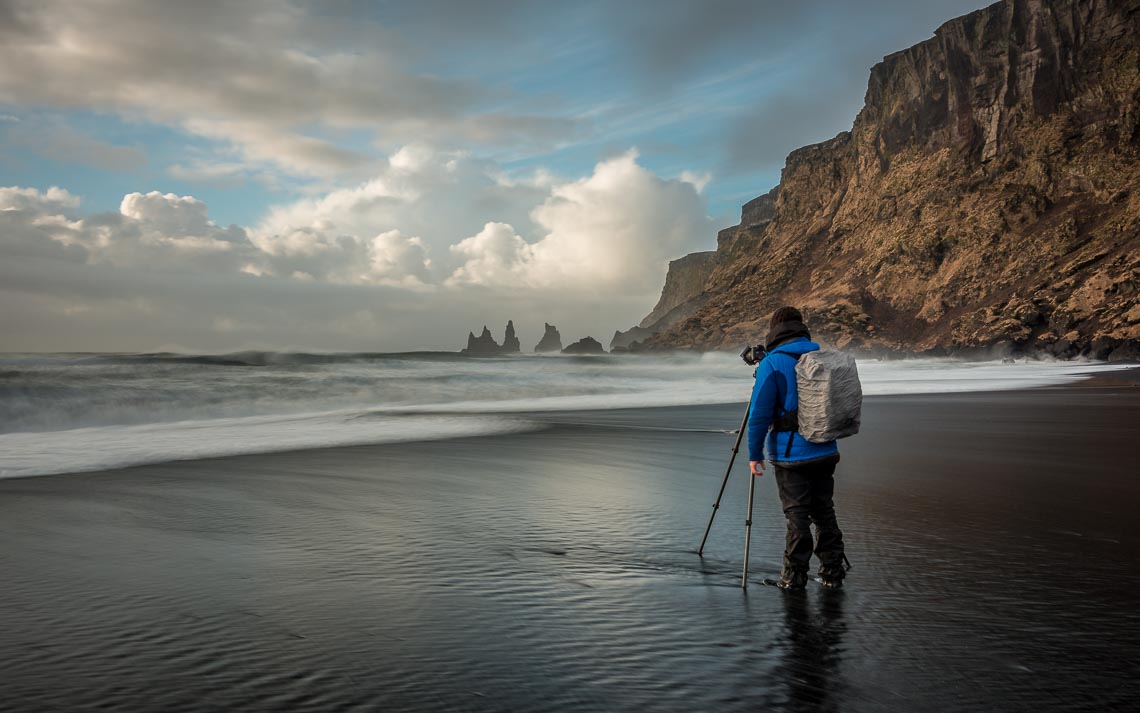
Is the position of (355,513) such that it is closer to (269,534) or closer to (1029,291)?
(269,534)

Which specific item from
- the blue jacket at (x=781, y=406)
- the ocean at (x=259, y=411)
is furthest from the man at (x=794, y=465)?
the ocean at (x=259, y=411)

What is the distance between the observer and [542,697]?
3564 mm

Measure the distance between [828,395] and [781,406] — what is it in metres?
0.34

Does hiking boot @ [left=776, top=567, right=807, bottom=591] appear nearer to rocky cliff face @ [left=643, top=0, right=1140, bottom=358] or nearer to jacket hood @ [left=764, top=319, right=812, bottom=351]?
jacket hood @ [left=764, top=319, right=812, bottom=351]

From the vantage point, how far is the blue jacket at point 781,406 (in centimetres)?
539

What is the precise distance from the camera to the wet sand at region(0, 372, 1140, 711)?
3660 millimetres

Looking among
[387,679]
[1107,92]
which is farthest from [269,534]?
[1107,92]

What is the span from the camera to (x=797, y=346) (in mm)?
5488

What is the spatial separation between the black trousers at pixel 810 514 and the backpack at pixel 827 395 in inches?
Answer: 9.2

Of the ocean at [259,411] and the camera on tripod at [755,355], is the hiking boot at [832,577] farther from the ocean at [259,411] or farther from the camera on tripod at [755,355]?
the ocean at [259,411]

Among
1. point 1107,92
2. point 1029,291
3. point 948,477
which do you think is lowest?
point 948,477

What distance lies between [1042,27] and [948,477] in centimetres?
10491

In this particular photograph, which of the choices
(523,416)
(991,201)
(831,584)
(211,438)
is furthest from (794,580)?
(991,201)

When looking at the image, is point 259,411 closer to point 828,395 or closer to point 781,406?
point 781,406
